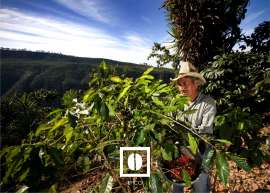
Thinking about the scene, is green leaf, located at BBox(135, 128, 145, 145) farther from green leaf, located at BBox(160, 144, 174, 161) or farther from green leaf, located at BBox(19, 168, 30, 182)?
green leaf, located at BBox(19, 168, 30, 182)

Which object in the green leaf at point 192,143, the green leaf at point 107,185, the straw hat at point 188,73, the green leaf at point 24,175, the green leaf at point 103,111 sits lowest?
the green leaf at point 107,185

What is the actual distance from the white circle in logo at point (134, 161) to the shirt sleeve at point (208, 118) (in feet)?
3.03

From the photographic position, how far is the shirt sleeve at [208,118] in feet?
7.18

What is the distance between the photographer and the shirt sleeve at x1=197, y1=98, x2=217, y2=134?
2.19m

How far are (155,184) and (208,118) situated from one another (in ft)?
3.85

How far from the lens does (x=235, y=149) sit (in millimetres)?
2457

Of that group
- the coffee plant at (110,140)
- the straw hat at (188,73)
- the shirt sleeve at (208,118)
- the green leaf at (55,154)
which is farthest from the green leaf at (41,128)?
the straw hat at (188,73)

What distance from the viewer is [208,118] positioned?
2277 mm

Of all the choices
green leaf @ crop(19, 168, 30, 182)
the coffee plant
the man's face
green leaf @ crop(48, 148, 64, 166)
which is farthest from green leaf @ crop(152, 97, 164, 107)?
the man's face

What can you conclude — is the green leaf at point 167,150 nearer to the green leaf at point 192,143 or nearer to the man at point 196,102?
the green leaf at point 192,143

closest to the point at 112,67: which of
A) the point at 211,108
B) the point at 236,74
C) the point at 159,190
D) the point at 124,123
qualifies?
the point at 124,123

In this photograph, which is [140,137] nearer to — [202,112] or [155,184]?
[155,184]

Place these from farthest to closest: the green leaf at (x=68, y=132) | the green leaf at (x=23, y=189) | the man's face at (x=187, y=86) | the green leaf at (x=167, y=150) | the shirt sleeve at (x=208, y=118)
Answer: the man's face at (x=187, y=86) → the shirt sleeve at (x=208, y=118) → the green leaf at (x=68, y=132) → the green leaf at (x=167, y=150) → the green leaf at (x=23, y=189)

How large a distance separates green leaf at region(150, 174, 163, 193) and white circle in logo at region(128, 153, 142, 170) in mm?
106
